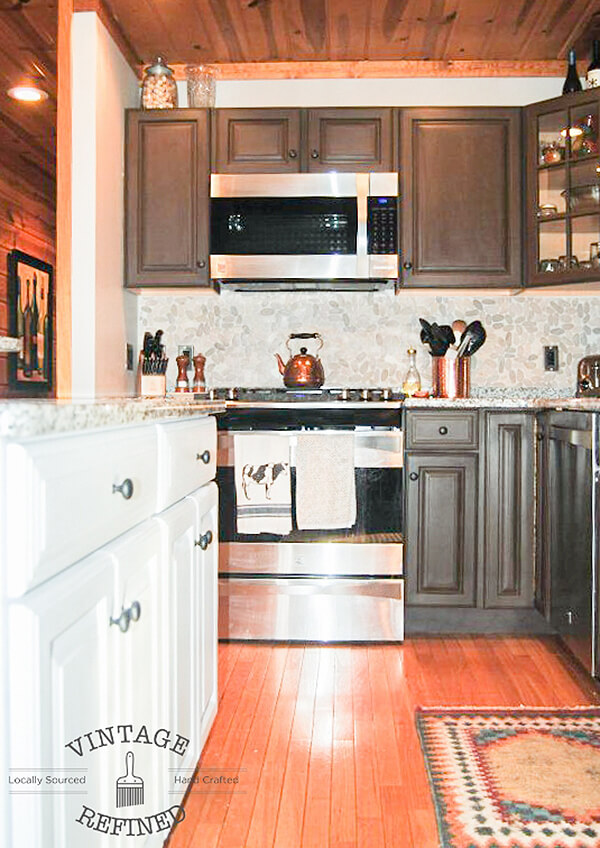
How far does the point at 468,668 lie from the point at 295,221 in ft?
6.05

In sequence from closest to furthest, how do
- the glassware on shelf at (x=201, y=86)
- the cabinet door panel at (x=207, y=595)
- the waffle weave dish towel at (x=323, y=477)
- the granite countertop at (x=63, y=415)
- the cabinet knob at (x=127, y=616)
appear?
the granite countertop at (x=63, y=415) < the cabinet knob at (x=127, y=616) < the cabinet door panel at (x=207, y=595) < the waffle weave dish towel at (x=323, y=477) < the glassware on shelf at (x=201, y=86)

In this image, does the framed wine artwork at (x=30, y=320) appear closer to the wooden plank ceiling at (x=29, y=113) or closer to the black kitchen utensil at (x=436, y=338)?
the wooden plank ceiling at (x=29, y=113)

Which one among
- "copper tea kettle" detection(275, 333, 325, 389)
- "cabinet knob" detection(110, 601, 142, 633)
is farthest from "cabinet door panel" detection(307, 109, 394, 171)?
"cabinet knob" detection(110, 601, 142, 633)

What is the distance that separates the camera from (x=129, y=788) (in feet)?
3.96

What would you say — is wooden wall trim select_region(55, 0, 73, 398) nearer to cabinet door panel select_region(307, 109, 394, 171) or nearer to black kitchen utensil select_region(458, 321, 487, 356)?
cabinet door panel select_region(307, 109, 394, 171)

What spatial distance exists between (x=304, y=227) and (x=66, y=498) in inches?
108

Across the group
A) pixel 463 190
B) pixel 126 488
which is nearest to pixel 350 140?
pixel 463 190

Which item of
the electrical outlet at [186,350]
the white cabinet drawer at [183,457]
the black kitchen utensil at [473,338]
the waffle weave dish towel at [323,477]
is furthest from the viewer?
the electrical outlet at [186,350]

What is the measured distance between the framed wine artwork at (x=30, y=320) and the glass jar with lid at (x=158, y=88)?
82cm

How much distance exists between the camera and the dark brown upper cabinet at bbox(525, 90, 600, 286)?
3.36 m

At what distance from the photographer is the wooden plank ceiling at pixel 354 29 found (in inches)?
127

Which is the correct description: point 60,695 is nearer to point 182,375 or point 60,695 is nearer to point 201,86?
point 182,375

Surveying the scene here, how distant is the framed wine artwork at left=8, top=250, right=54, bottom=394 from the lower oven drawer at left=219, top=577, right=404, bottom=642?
1265mm

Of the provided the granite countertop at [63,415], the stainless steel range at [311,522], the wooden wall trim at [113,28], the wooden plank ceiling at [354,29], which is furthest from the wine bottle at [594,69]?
the granite countertop at [63,415]
